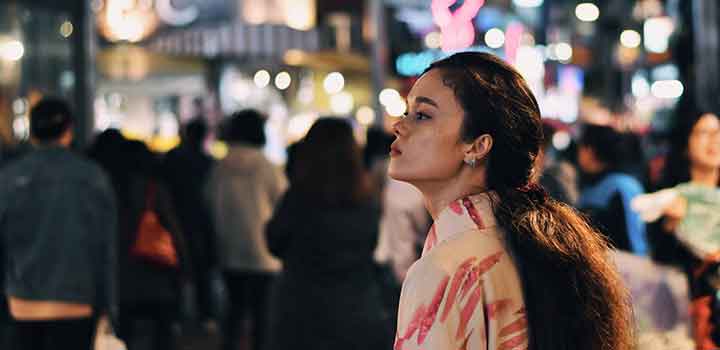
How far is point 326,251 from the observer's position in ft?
20.0

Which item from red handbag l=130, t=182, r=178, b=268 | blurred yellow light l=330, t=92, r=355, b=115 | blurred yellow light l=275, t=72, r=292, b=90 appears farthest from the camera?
blurred yellow light l=330, t=92, r=355, b=115

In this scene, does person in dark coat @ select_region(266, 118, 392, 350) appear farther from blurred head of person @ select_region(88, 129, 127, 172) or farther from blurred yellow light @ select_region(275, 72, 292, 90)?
blurred yellow light @ select_region(275, 72, 292, 90)

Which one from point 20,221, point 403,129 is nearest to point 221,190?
point 20,221

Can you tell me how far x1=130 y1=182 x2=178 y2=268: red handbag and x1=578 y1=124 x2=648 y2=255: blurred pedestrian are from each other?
2618 millimetres

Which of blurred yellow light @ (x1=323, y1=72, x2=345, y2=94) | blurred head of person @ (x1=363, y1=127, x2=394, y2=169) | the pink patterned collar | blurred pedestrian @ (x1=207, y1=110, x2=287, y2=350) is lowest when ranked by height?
blurred pedestrian @ (x1=207, y1=110, x2=287, y2=350)

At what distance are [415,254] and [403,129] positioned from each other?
5.50 meters

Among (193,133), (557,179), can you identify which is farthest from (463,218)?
(193,133)

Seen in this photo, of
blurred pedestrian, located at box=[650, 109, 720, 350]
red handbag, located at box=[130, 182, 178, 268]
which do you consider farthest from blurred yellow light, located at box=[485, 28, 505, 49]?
blurred pedestrian, located at box=[650, 109, 720, 350]

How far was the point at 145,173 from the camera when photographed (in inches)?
307

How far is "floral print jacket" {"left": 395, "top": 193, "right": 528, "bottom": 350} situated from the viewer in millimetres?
2348

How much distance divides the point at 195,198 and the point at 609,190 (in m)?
4.03

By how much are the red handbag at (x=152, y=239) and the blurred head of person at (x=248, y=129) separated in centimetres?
149

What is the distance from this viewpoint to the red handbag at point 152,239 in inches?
304

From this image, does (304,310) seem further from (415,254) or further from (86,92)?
(86,92)
